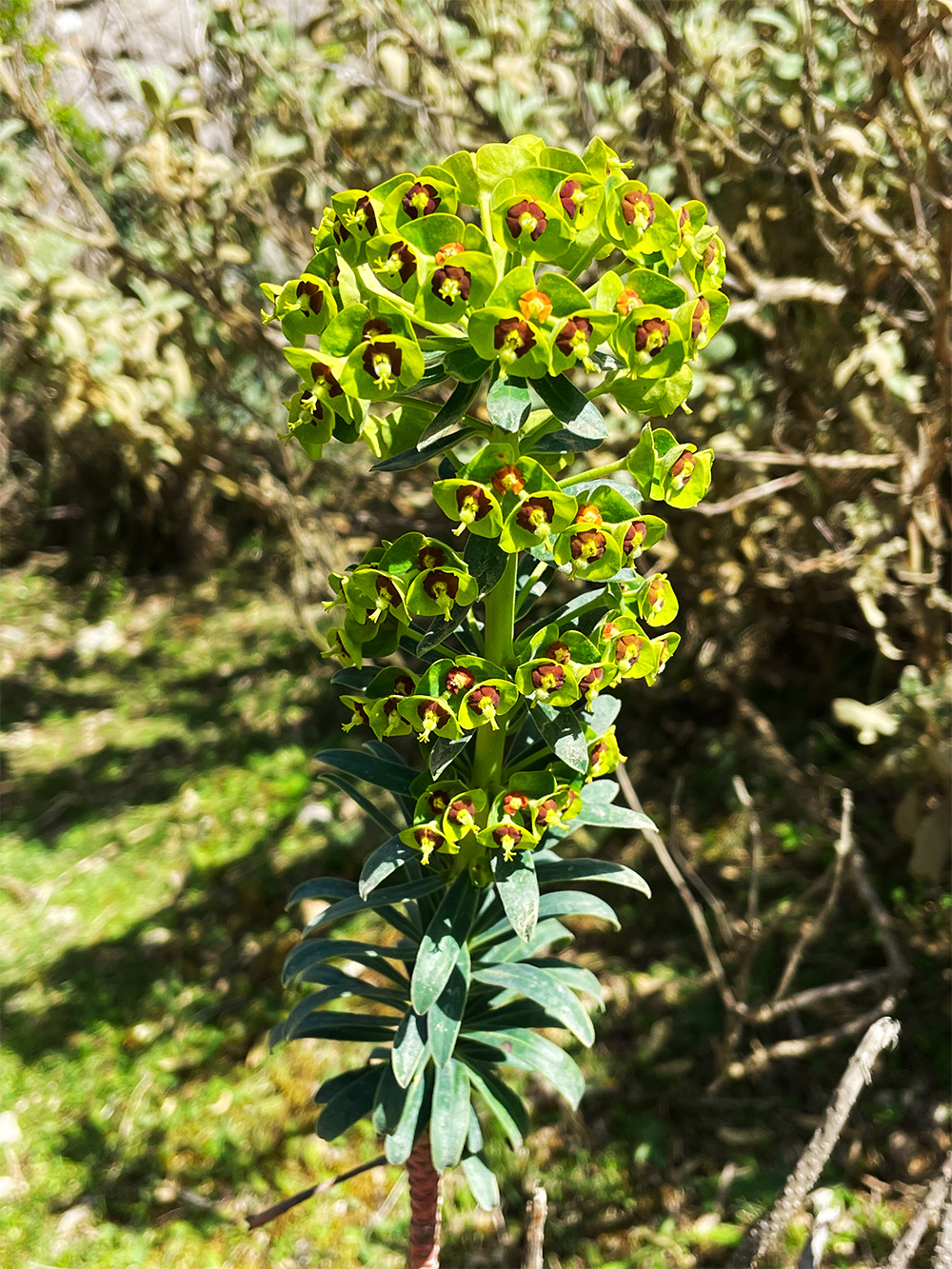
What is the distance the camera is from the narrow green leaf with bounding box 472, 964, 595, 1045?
123 cm

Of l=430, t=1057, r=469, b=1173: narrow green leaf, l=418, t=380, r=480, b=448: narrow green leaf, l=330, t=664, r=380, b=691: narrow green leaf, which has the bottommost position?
l=430, t=1057, r=469, b=1173: narrow green leaf

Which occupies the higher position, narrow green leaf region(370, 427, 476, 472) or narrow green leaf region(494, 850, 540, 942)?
narrow green leaf region(370, 427, 476, 472)

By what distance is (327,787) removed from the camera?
13.2 feet

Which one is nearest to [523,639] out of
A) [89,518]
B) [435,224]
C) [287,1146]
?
[435,224]

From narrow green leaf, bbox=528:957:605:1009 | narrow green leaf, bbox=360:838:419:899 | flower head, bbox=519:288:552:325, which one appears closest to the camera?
flower head, bbox=519:288:552:325

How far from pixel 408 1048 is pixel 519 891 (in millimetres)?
281

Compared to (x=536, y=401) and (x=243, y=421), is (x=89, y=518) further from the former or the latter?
(x=536, y=401)

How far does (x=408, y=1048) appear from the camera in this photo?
1.19m

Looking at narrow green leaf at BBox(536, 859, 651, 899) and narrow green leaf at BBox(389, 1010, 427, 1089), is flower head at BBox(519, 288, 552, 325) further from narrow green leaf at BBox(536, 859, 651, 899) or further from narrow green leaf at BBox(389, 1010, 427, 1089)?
narrow green leaf at BBox(389, 1010, 427, 1089)

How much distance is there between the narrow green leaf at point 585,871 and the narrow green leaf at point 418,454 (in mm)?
578

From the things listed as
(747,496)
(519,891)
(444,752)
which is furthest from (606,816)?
(747,496)

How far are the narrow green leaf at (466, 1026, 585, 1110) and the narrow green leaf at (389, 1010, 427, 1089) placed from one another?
183 millimetres

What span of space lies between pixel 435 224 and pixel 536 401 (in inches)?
10.1

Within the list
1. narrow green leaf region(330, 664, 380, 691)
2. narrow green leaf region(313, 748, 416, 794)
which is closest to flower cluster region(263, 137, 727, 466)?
narrow green leaf region(330, 664, 380, 691)
